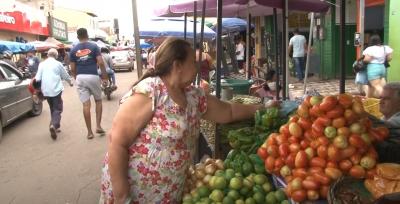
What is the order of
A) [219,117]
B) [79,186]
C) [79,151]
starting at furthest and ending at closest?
[79,151], [79,186], [219,117]

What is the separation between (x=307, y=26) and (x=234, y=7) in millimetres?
11528

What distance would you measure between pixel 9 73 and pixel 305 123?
9387 mm

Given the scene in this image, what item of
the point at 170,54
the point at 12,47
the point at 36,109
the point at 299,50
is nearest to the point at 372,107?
the point at 170,54

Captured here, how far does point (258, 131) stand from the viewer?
Answer: 335 cm

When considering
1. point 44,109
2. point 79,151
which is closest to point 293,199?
point 79,151

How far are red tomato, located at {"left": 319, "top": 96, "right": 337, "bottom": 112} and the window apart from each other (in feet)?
29.6

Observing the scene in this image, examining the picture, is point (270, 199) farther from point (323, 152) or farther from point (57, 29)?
point (57, 29)

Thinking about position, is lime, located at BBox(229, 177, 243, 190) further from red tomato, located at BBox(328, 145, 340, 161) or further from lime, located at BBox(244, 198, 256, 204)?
red tomato, located at BBox(328, 145, 340, 161)

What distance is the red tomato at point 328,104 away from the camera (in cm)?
260

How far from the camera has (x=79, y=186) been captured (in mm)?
5773

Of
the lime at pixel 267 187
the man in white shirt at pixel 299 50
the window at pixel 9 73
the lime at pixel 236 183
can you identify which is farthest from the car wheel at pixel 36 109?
the lime at pixel 267 187

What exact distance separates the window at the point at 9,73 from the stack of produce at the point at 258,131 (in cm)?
821

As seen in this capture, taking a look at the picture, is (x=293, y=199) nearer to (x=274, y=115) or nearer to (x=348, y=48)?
(x=274, y=115)

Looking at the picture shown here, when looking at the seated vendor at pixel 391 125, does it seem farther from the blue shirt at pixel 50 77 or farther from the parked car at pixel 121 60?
the parked car at pixel 121 60
